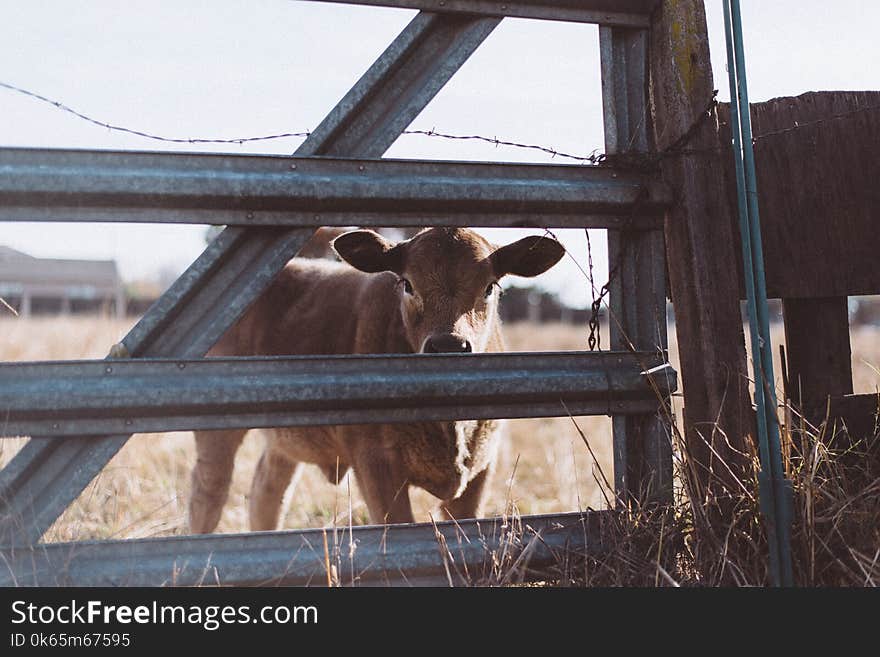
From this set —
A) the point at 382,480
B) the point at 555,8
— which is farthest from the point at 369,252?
the point at 555,8

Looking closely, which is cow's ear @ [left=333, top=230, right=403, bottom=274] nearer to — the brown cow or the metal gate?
the brown cow

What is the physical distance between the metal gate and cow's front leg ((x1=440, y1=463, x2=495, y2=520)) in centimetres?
169

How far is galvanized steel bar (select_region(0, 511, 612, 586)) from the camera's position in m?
2.20

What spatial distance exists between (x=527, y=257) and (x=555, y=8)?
1523mm

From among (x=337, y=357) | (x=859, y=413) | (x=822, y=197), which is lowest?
(x=859, y=413)

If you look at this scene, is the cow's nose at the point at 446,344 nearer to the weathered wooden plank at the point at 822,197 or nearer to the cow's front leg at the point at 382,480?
the cow's front leg at the point at 382,480

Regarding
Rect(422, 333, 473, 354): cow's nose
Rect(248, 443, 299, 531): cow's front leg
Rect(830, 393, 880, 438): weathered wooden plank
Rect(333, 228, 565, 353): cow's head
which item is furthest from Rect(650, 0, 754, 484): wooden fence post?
Rect(248, 443, 299, 531): cow's front leg

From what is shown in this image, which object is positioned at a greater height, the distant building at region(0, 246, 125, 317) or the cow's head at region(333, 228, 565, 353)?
the distant building at region(0, 246, 125, 317)

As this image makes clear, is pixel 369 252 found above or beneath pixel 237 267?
above

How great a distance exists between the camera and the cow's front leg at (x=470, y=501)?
4.32m

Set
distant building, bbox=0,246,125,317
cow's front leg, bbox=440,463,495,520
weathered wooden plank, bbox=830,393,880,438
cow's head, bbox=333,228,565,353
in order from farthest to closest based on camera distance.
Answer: distant building, bbox=0,246,125,317
cow's front leg, bbox=440,463,495,520
cow's head, bbox=333,228,565,353
weathered wooden plank, bbox=830,393,880,438

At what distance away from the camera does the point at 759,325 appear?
2363 millimetres

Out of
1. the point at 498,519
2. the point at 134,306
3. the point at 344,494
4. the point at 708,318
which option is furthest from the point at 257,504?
the point at 134,306

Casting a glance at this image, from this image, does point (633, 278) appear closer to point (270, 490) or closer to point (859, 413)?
point (859, 413)
